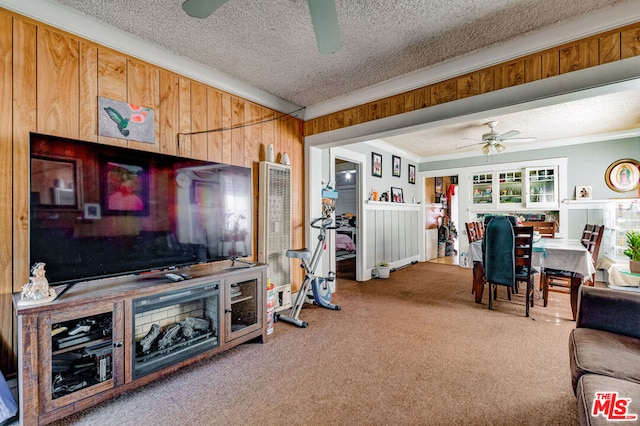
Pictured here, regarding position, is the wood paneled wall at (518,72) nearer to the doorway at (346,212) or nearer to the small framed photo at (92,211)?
the small framed photo at (92,211)

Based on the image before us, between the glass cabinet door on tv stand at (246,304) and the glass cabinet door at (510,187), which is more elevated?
the glass cabinet door at (510,187)

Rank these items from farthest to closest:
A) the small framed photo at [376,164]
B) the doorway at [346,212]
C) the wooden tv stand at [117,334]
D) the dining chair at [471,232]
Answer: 1. the doorway at [346,212]
2. the small framed photo at [376,164]
3. the dining chair at [471,232]
4. the wooden tv stand at [117,334]

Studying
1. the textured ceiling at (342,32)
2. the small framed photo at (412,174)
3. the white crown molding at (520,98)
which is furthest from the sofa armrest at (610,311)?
the small framed photo at (412,174)

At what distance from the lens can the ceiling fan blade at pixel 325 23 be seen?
4.95 feet

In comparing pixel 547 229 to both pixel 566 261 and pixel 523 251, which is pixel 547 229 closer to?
pixel 566 261

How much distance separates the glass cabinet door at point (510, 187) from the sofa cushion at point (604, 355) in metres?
4.85

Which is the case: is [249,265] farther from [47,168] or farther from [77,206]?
[47,168]

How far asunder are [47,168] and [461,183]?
22.0 ft

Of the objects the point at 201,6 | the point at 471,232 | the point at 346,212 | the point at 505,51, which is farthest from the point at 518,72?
the point at 346,212

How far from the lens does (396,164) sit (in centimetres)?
600

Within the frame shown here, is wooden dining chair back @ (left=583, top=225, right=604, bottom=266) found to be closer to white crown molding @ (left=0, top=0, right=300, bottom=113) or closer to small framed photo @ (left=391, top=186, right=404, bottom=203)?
small framed photo @ (left=391, top=186, right=404, bottom=203)

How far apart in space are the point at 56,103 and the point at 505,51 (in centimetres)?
344

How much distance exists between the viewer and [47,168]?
5.51ft

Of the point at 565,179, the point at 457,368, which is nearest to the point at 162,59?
the point at 457,368
